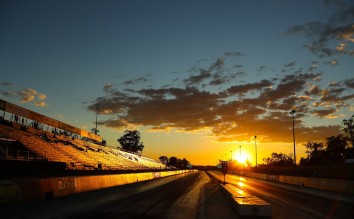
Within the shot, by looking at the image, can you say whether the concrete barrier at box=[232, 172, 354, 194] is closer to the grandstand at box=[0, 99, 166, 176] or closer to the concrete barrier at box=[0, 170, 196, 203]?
the concrete barrier at box=[0, 170, 196, 203]

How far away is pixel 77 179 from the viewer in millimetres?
24641

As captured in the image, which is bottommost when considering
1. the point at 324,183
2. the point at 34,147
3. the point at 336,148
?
the point at 324,183

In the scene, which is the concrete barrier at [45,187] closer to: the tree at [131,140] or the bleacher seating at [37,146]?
the bleacher seating at [37,146]

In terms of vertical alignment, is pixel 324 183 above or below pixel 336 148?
below

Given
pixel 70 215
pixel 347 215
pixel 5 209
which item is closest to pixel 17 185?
pixel 5 209

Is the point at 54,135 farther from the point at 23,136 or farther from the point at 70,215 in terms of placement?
the point at 70,215

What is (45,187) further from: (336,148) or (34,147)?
(336,148)

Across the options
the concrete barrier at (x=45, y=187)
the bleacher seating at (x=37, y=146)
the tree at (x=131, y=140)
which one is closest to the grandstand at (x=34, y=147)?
the bleacher seating at (x=37, y=146)

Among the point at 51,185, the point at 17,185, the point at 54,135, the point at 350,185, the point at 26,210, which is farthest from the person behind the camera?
the point at 54,135

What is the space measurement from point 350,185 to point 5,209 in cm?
2343

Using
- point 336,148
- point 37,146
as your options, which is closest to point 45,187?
point 37,146

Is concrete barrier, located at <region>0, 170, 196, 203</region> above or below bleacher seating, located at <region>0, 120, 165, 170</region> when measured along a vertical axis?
below

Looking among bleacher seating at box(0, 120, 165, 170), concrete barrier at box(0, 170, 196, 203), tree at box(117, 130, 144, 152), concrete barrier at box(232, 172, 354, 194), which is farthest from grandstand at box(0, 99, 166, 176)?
tree at box(117, 130, 144, 152)

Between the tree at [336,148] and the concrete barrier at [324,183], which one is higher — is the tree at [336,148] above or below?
above
